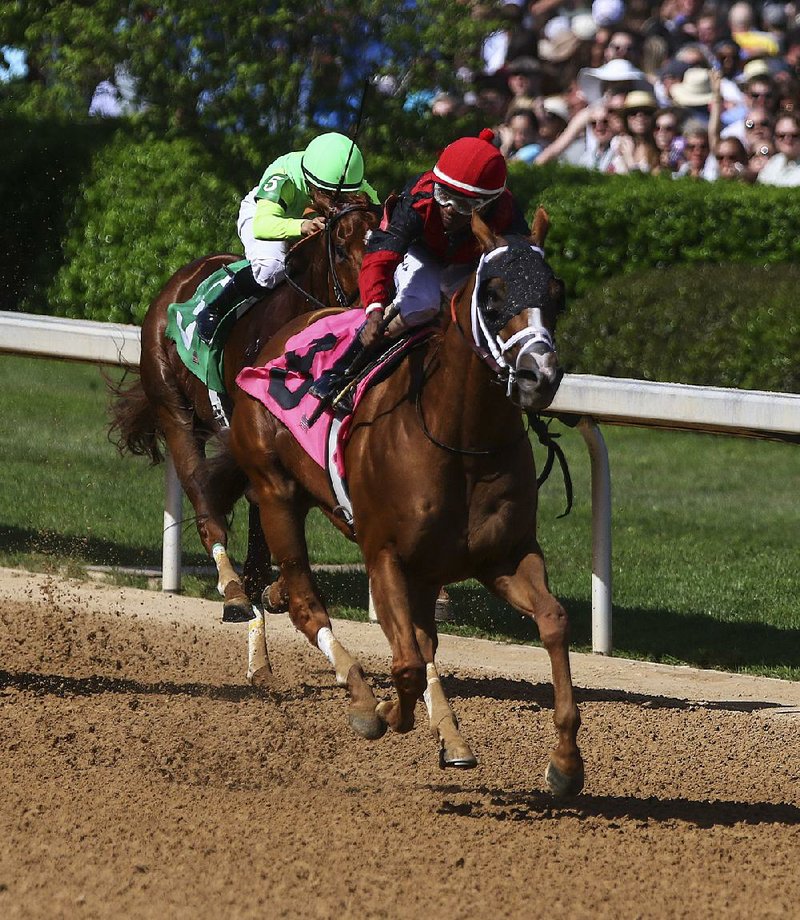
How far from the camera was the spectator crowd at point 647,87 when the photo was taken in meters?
14.0

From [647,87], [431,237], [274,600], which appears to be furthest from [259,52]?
[431,237]

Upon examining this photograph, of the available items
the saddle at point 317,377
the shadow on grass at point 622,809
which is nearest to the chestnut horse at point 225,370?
the saddle at point 317,377

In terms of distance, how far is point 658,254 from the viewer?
1381 cm

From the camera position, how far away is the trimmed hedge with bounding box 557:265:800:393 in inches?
493

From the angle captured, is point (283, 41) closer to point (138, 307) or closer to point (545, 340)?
point (138, 307)

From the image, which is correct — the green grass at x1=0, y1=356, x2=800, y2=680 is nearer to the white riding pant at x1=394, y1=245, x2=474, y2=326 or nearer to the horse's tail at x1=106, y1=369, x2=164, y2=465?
the horse's tail at x1=106, y1=369, x2=164, y2=465

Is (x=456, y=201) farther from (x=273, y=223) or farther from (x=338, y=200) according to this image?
(x=273, y=223)

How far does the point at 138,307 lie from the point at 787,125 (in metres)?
5.35

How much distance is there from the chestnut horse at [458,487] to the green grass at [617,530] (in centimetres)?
251

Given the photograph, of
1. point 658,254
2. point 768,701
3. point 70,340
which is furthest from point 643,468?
point 768,701

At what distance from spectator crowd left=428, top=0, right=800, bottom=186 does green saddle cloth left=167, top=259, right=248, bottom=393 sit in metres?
6.93

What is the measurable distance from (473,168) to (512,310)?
0.75 m

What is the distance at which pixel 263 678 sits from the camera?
6395mm

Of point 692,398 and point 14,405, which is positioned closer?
point 692,398
